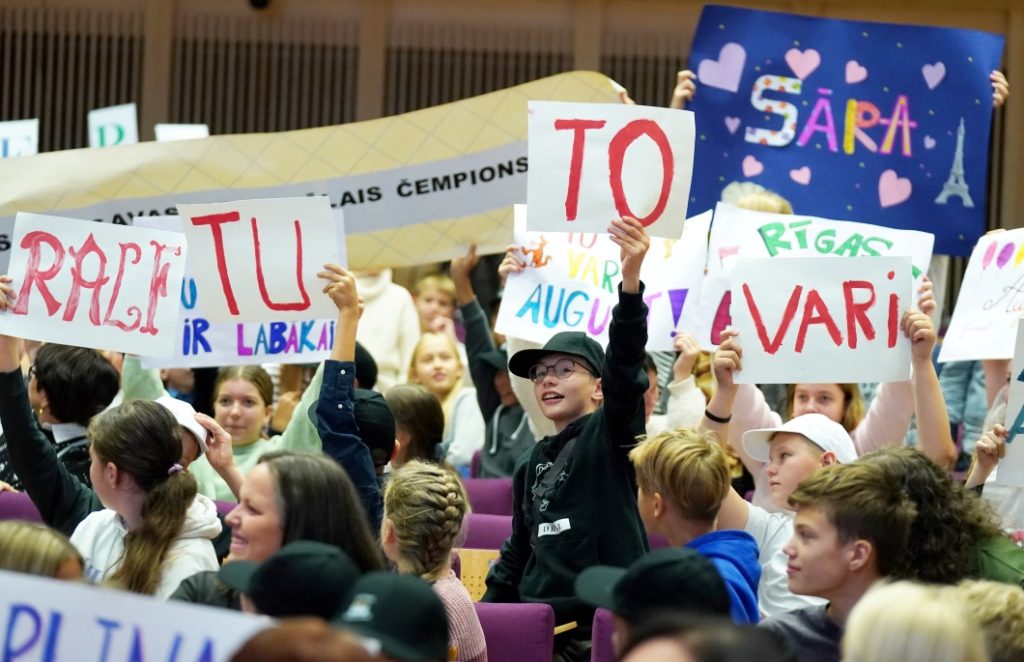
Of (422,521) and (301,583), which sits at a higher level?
(301,583)

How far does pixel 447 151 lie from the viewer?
19.7 feet

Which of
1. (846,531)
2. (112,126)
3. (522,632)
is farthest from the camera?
(112,126)

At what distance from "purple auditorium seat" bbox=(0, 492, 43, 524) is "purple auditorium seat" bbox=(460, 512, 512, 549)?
139 centimetres

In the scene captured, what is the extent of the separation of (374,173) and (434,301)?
8.36 feet

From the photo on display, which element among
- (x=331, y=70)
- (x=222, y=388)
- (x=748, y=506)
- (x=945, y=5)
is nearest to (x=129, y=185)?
(x=222, y=388)

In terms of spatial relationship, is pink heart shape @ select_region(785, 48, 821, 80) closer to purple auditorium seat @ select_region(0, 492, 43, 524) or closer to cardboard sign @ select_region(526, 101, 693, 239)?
cardboard sign @ select_region(526, 101, 693, 239)

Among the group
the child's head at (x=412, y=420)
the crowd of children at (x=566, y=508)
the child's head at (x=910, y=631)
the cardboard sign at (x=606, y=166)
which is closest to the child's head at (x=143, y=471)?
the crowd of children at (x=566, y=508)

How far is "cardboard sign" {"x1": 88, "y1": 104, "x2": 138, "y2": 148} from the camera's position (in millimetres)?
8906

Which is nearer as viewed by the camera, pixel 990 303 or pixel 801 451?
pixel 801 451

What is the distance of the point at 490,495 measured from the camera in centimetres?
573

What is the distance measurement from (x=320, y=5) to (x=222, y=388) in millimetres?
6378

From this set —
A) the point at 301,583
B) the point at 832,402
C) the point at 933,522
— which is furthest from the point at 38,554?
the point at 832,402

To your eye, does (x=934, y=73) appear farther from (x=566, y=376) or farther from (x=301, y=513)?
(x=301, y=513)

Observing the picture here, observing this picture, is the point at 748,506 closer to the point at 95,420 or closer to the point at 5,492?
the point at 95,420
